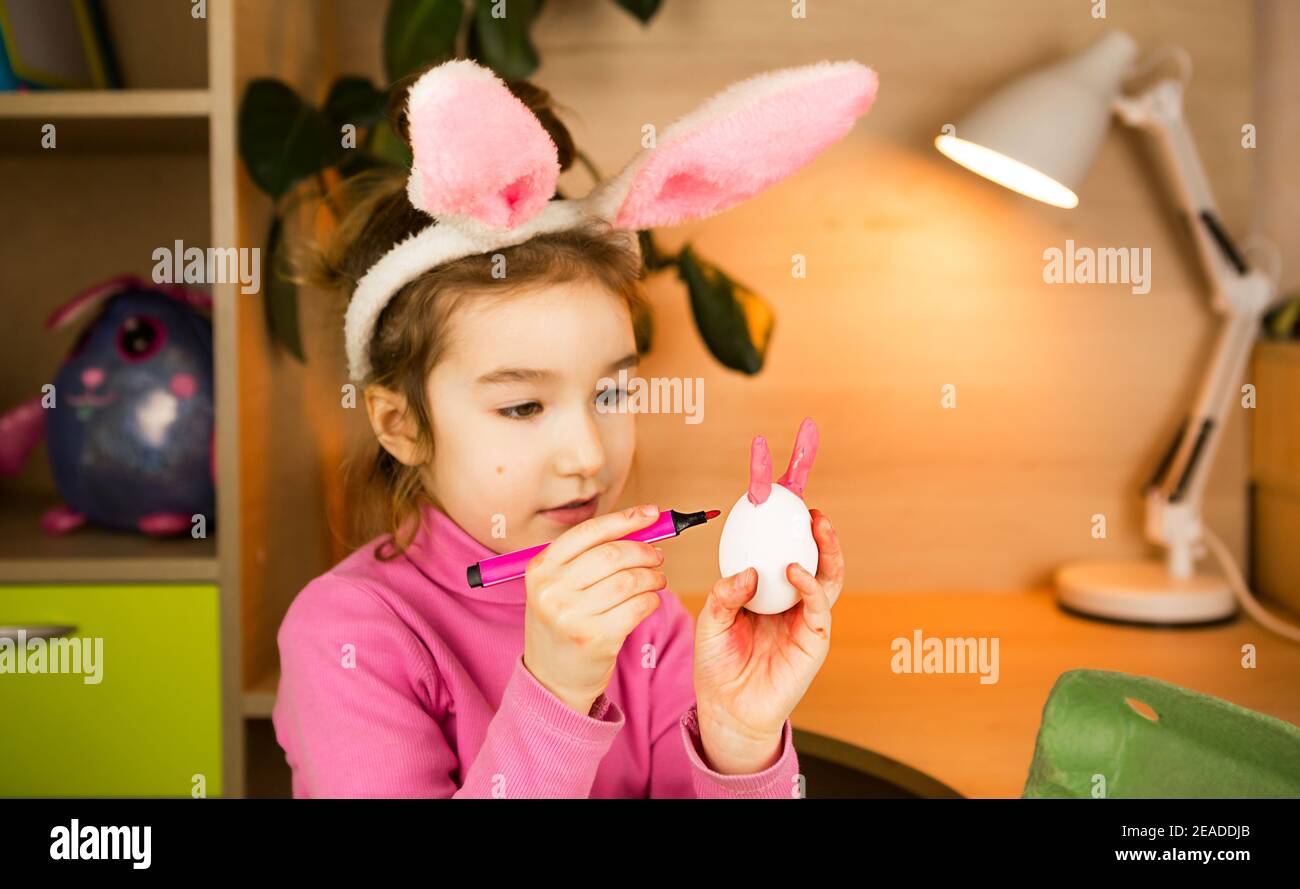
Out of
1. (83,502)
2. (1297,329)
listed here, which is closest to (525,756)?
(83,502)

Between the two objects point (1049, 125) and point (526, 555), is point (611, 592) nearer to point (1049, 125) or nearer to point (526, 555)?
point (526, 555)

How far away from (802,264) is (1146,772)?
2.36 feet

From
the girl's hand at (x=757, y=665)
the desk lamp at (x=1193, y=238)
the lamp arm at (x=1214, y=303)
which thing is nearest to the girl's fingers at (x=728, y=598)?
the girl's hand at (x=757, y=665)

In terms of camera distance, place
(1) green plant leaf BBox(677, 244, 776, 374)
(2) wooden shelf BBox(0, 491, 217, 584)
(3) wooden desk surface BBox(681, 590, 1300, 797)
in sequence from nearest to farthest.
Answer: (3) wooden desk surface BBox(681, 590, 1300, 797)
(2) wooden shelf BBox(0, 491, 217, 584)
(1) green plant leaf BBox(677, 244, 776, 374)

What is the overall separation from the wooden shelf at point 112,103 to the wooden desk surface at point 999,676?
61 cm

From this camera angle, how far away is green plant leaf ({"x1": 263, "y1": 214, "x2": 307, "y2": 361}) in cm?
99

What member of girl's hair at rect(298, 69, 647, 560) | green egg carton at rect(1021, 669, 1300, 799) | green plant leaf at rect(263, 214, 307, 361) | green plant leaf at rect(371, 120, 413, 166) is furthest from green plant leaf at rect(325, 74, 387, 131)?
green egg carton at rect(1021, 669, 1300, 799)

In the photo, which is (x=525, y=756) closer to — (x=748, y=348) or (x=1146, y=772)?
(x=1146, y=772)

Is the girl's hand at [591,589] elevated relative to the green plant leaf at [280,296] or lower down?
lower down

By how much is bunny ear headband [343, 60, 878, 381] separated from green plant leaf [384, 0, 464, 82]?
0.34 meters

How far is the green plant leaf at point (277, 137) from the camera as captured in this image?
941 millimetres

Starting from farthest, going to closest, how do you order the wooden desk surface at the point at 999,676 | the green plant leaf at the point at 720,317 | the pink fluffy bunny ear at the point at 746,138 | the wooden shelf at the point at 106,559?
the green plant leaf at the point at 720,317, the wooden shelf at the point at 106,559, the wooden desk surface at the point at 999,676, the pink fluffy bunny ear at the point at 746,138

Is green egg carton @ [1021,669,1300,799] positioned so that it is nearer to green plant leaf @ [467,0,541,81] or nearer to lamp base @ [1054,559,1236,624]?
lamp base @ [1054,559,1236,624]

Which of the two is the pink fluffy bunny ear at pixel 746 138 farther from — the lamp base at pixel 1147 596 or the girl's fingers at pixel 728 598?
the lamp base at pixel 1147 596
